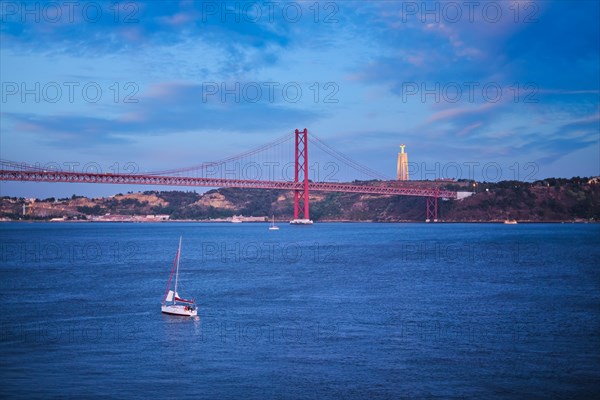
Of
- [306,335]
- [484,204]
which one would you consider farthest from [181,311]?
[484,204]

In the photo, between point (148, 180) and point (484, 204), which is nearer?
point (148, 180)

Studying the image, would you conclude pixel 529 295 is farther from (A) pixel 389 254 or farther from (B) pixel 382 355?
(A) pixel 389 254

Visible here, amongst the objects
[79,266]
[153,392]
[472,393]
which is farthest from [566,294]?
[79,266]

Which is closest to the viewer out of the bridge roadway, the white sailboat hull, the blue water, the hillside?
the blue water

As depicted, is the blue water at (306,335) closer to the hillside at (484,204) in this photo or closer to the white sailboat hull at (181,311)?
the white sailboat hull at (181,311)

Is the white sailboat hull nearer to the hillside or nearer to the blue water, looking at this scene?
the blue water

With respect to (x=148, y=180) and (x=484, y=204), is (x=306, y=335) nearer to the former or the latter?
(x=148, y=180)

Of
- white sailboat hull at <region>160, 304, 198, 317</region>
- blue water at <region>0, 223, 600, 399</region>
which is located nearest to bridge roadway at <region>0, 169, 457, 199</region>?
blue water at <region>0, 223, 600, 399</region>

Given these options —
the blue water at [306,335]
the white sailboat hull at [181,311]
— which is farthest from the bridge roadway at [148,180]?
the white sailboat hull at [181,311]
